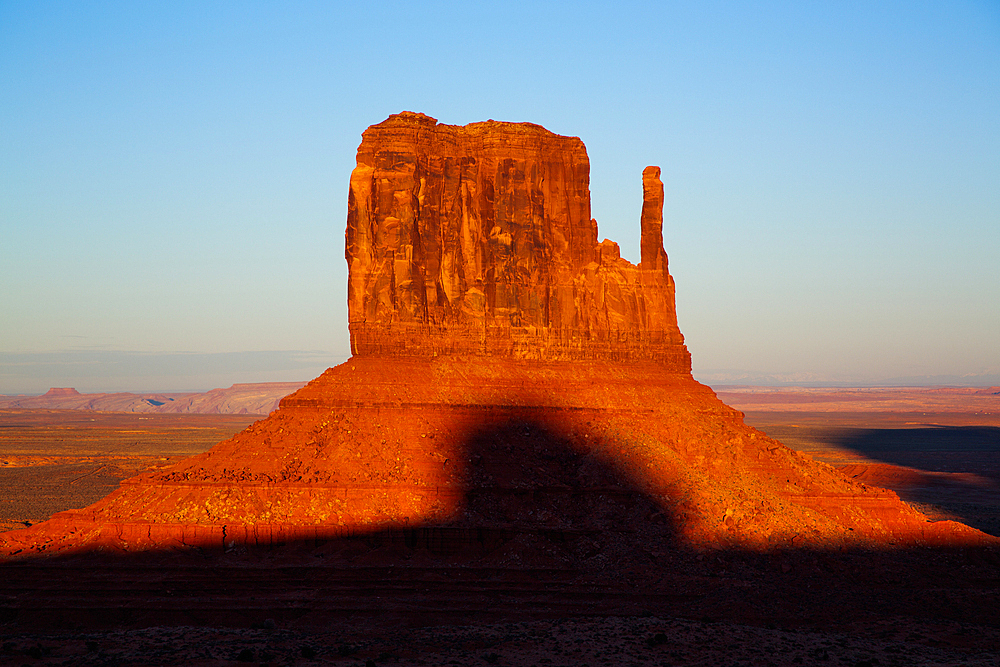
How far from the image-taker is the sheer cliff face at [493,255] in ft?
177

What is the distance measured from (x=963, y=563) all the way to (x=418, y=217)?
106 feet

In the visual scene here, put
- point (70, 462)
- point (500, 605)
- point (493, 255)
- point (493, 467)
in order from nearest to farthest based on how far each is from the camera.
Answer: point (500, 605) → point (493, 467) → point (493, 255) → point (70, 462)

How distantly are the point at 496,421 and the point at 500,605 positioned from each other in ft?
44.2

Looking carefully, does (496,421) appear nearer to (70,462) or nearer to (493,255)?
(493,255)

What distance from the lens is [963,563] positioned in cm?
4144

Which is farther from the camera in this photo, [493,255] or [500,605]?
[493,255]

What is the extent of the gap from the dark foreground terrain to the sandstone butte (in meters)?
1.11

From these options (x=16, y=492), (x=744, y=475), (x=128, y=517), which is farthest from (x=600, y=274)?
(x=16, y=492)

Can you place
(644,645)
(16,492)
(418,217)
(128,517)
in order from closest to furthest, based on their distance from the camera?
(644,645) < (128,517) < (418,217) < (16,492)

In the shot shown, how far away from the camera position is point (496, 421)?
160ft

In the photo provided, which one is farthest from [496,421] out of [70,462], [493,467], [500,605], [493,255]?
[70,462]

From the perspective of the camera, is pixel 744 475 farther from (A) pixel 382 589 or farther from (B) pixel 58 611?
(B) pixel 58 611

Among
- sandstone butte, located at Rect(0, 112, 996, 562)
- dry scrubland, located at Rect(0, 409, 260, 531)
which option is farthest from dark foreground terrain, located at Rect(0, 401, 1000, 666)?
dry scrubland, located at Rect(0, 409, 260, 531)

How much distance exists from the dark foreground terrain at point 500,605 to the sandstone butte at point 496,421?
3.65ft
